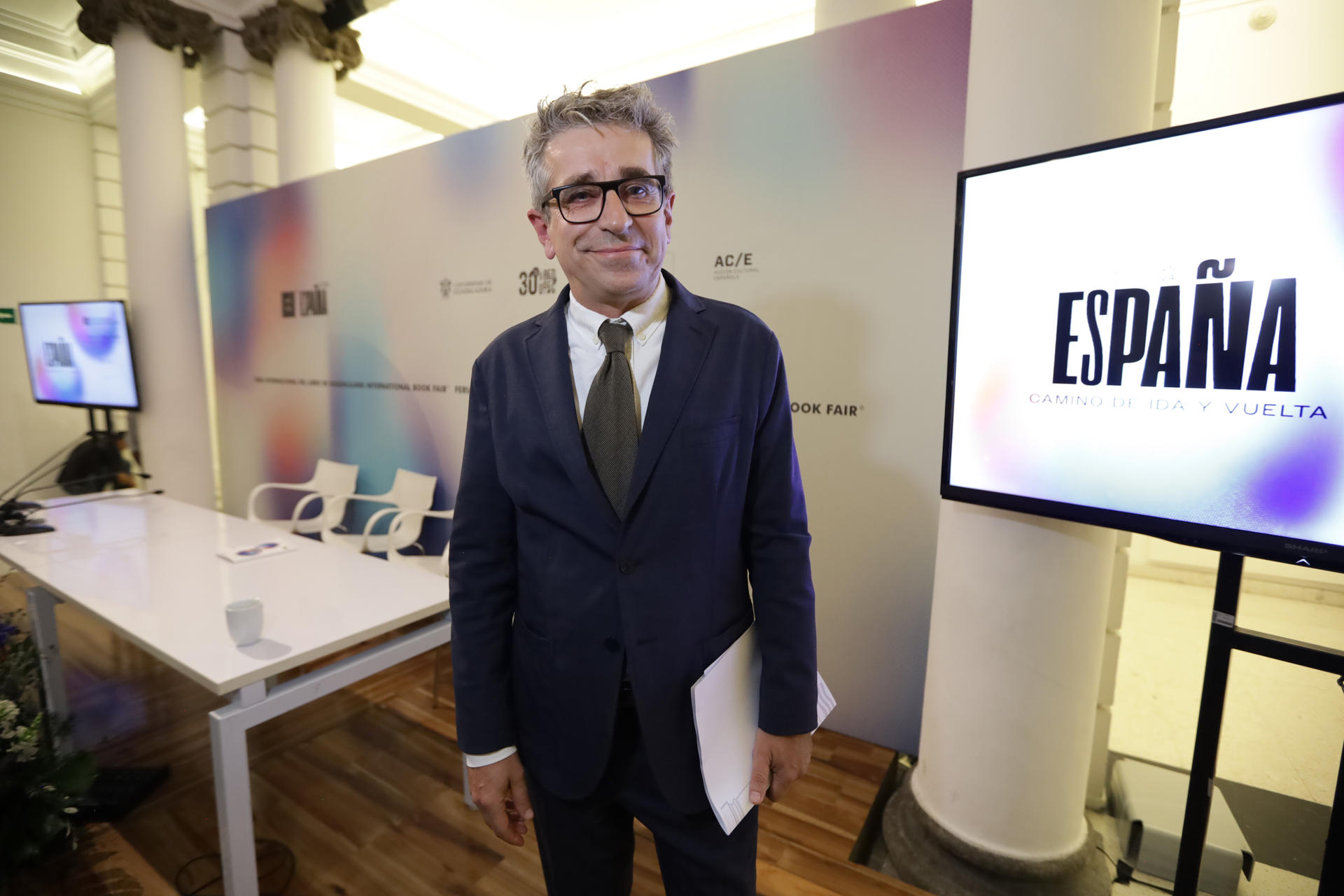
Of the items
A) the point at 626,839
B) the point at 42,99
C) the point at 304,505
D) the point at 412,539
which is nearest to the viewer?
the point at 626,839

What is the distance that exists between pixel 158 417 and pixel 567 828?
5.40 m

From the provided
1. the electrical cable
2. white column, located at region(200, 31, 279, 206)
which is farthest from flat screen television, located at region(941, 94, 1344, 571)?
white column, located at region(200, 31, 279, 206)

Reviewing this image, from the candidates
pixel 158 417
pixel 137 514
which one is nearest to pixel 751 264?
pixel 137 514

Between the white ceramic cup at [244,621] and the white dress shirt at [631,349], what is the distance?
81 cm

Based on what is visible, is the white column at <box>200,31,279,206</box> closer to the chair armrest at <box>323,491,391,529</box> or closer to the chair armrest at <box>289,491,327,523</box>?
the chair armrest at <box>289,491,327,523</box>

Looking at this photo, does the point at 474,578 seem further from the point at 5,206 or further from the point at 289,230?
the point at 5,206

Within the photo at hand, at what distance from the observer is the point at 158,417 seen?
479cm

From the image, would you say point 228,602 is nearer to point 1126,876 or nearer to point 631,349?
point 631,349

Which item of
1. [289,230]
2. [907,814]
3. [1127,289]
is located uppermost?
[289,230]

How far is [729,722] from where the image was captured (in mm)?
965

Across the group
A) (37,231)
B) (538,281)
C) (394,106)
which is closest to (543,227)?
(538,281)

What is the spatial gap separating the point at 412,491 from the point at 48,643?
165 centimetres

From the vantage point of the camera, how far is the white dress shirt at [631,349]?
98cm

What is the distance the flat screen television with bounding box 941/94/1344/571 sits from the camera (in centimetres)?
103
